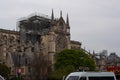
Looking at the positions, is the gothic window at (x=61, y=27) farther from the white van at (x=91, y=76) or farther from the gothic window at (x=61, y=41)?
the white van at (x=91, y=76)

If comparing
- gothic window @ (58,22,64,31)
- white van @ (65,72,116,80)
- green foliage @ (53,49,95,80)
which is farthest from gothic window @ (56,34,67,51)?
white van @ (65,72,116,80)

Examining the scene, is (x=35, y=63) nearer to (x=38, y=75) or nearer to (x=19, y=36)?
(x=38, y=75)

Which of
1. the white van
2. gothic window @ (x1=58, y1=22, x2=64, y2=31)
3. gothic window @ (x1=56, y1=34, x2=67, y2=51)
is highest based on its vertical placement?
gothic window @ (x1=58, y1=22, x2=64, y2=31)

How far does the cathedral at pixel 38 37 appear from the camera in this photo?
104 metres

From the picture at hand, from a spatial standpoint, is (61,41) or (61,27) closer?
(61,41)

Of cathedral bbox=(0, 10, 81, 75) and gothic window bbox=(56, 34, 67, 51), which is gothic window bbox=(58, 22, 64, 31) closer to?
cathedral bbox=(0, 10, 81, 75)

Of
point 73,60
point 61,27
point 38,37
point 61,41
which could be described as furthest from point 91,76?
point 38,37

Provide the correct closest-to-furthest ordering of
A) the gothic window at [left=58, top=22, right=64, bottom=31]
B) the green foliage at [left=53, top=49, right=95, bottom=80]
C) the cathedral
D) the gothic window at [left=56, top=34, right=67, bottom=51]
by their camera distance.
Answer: the green foliage at [left=53, top=49, right=95, bottom=80], the cathedral, the gothic window at [left=56, top=34, right=67, bottom=51], the gothic window at [left=58, top=22, right=64, bottom=31]

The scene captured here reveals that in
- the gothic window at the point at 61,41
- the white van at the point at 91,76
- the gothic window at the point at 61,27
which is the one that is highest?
the gothic window at the point at 61,27

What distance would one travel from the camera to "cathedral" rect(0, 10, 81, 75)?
104031 millimetres

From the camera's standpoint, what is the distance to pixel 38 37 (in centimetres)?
11762

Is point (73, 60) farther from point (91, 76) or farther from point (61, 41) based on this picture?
point (91, 76)

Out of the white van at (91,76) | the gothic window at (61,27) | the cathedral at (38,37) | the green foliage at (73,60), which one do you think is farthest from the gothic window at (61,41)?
the white van at (91,76)

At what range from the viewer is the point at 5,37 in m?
113
